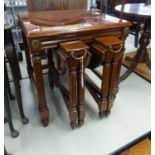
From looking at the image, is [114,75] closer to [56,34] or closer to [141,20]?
[56,34]

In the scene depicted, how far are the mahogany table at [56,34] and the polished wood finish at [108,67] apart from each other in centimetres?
7

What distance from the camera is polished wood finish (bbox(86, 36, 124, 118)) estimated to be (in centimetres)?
104

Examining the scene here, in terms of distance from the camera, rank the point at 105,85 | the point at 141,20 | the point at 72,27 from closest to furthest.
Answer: the point at 72,27, the point at 105,85, the point at 141,20

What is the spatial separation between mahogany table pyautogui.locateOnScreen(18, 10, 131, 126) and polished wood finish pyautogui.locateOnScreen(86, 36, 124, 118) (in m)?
0.07

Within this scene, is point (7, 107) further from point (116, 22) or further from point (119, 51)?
point (116, 22)

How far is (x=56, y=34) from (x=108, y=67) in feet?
1.26

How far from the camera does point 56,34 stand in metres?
1.00

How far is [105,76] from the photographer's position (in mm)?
1151

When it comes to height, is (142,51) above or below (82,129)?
above

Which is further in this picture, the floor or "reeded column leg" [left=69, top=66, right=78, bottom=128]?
the floor

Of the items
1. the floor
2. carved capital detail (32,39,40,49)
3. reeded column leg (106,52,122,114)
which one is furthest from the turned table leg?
carved capital detail (32,39,40,49)

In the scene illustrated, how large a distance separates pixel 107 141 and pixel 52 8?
49.7 inches

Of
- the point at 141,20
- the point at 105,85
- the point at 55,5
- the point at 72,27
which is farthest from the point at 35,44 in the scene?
the point at 141,20

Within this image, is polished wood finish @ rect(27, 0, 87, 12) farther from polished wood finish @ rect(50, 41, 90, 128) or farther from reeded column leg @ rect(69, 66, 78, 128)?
reeded column leg @ rect(69, 66, 78, 128)
